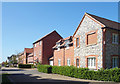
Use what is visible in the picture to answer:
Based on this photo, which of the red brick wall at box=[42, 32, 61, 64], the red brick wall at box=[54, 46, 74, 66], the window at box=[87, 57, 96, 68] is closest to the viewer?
the window at box=[87, 57, 96, 68]

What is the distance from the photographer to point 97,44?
18594 millimetres

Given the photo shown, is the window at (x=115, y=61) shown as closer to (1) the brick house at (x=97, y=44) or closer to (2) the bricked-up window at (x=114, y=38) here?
(1) the brick house at (x=97, y=44)

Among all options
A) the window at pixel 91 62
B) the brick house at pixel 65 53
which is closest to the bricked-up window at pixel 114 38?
the window at pixel 91 62

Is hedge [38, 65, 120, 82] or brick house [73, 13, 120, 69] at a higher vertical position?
brick house [73, 13, 120, 69]

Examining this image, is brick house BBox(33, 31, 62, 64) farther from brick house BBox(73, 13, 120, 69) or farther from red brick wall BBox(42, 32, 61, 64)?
brick house BBox(73, 13, 120, 69)

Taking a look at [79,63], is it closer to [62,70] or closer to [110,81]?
[62,70]

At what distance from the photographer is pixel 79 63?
21.6 m

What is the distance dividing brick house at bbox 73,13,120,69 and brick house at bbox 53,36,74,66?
3.64m

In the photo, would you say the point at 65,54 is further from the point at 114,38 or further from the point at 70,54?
the point at 114,38

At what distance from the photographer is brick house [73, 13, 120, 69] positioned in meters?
17.9

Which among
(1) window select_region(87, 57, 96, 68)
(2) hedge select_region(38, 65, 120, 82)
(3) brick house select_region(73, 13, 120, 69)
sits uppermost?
(3) brick house select_region(73, 13, 120, 69)

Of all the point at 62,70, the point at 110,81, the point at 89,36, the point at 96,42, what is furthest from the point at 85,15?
the point at 110,81

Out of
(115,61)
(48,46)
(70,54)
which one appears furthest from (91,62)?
(48,46)

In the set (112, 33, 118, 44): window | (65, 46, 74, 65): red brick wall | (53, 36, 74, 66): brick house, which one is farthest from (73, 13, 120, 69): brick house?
(53, 36, 74, 66): brick house
